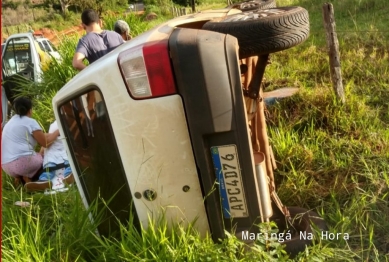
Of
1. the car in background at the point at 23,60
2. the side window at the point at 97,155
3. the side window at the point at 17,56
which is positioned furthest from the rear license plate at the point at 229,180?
the side window at the point at 17,56

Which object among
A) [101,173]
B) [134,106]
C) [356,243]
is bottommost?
[356,243]

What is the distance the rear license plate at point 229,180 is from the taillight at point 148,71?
14.3 inches

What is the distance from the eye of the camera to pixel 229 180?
2.31 meters

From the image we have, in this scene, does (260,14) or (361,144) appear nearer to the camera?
(260,14)

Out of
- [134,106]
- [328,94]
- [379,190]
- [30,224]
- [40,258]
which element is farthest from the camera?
[328,94]

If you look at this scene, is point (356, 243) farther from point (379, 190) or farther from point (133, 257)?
point (133, 257)

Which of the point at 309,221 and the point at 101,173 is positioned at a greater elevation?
the point at 101,173

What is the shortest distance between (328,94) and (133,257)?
2.89 m

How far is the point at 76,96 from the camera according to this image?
101 inches

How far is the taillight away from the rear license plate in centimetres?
36

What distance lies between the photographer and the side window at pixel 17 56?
9.32m

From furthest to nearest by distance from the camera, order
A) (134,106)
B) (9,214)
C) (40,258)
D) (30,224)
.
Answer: (9,214), (30,224), (40,258), (134,106)

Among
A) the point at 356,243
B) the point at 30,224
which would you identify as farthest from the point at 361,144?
the point at 30,224

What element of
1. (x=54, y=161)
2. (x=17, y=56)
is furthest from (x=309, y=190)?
(x=17, y=56)
